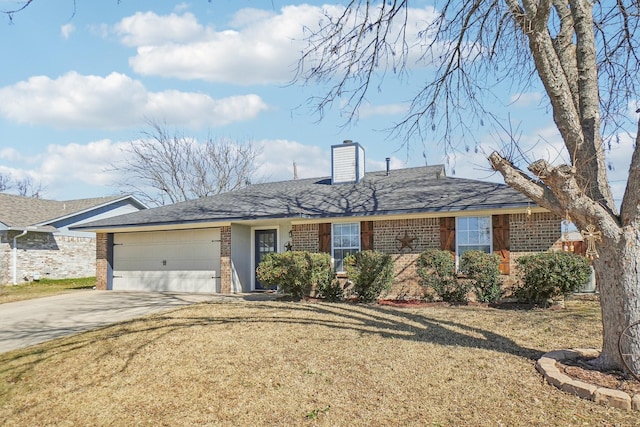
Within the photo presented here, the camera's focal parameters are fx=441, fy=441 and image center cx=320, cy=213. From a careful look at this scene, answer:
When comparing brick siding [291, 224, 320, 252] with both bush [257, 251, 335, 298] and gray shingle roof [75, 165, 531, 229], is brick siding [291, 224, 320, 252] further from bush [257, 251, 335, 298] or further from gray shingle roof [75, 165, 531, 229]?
bush [257, 251, 335, 298]

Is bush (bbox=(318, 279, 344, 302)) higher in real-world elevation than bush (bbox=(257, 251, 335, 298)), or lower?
lower

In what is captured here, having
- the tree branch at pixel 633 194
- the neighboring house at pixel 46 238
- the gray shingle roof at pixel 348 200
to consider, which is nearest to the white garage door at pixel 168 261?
the gray shingle roof at pixel 348 200

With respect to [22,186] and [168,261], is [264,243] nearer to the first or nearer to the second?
[168,261]

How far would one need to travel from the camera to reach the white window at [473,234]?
37.9 feet

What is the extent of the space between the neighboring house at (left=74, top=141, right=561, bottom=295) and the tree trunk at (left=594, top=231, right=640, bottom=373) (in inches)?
206

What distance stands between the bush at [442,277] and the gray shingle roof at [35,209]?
18013 millimetres

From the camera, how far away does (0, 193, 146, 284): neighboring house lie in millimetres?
19422

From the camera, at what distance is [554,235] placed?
10875 millimetres

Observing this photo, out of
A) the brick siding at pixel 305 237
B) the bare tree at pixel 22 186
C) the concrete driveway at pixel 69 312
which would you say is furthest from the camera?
the bare tree at pixel 22 186

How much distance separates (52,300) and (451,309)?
37.2 ft

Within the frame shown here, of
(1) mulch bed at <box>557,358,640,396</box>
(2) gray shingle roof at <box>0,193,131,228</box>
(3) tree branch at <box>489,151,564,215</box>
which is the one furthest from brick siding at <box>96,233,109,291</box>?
(1) mulch bed at <box>557,358,640,396</box>

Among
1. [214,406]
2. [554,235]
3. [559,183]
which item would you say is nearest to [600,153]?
[559,183]

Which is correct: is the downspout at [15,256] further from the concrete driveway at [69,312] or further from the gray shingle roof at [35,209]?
the concrete driveway at [69,312]

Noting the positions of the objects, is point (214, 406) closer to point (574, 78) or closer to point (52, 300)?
point (574, 78)
